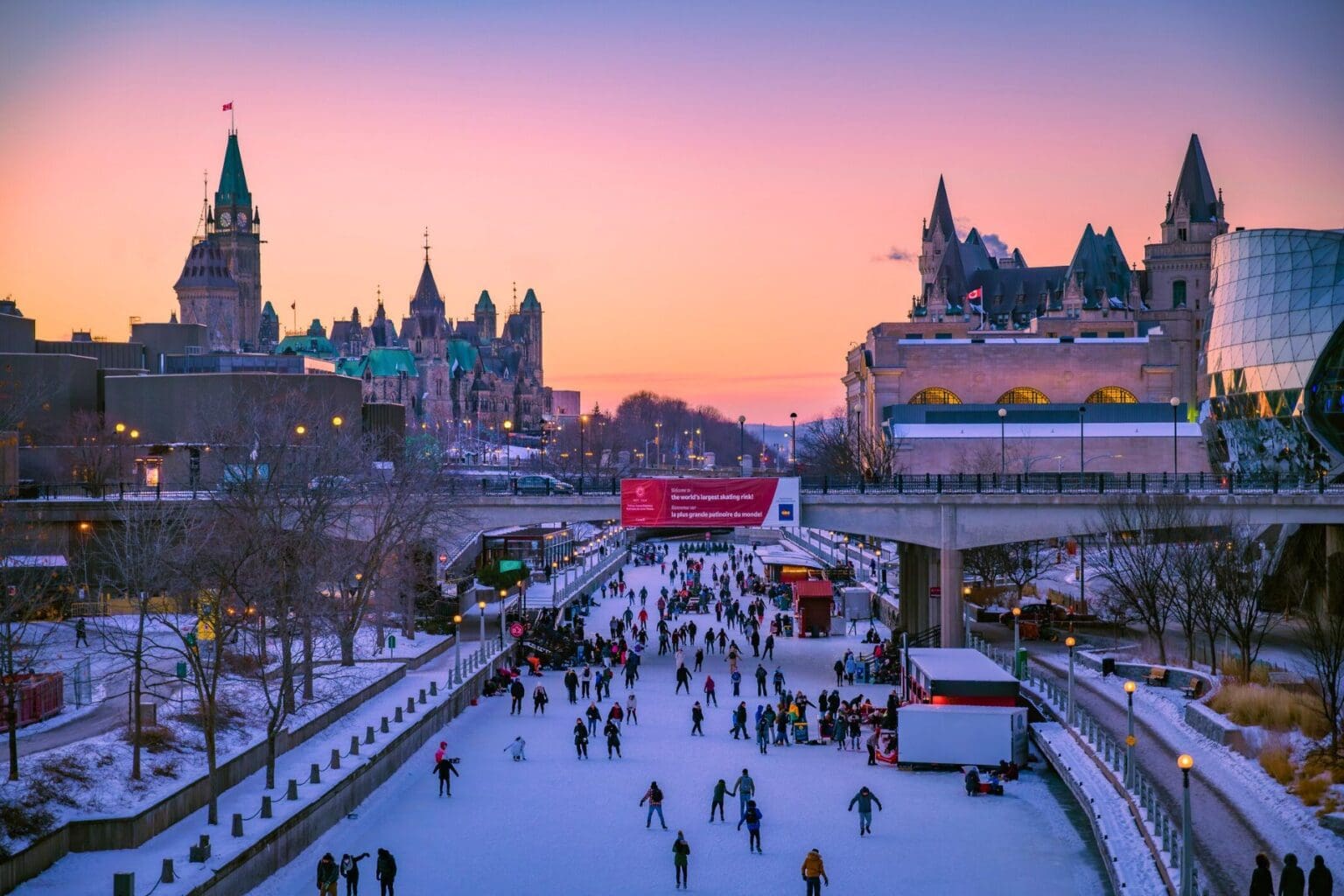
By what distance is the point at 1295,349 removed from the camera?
60156mm

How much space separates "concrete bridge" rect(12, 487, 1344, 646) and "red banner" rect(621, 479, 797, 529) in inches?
39.1

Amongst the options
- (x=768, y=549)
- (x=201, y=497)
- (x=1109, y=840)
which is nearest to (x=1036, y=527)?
(x=1109, y=840)

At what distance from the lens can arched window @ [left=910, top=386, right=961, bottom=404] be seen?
102m

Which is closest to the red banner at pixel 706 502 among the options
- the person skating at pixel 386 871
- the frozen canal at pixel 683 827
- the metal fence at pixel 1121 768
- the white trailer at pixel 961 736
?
the metal fence at pixel 1121 768

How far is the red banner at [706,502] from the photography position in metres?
46.8

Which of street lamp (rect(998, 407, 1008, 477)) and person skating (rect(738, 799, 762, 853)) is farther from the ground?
street lamp (rect(998, 407, 1008, 477))

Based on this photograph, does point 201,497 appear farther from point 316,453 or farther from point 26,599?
point 26,599

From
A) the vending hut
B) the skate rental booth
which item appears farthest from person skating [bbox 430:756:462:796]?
the vending hut

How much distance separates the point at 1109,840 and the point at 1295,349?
42666mm

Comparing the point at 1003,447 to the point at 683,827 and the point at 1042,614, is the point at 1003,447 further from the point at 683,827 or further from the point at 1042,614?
the point at 683,827

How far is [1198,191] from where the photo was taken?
139625mm

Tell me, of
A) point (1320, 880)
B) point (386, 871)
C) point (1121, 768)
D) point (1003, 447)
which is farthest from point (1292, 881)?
point (1003, 447)

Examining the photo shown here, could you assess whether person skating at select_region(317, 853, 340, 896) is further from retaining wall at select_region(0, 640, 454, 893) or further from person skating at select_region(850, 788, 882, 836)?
person skating at select_region(850, 788, 882, 836)

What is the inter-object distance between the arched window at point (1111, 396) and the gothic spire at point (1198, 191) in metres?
48.9
